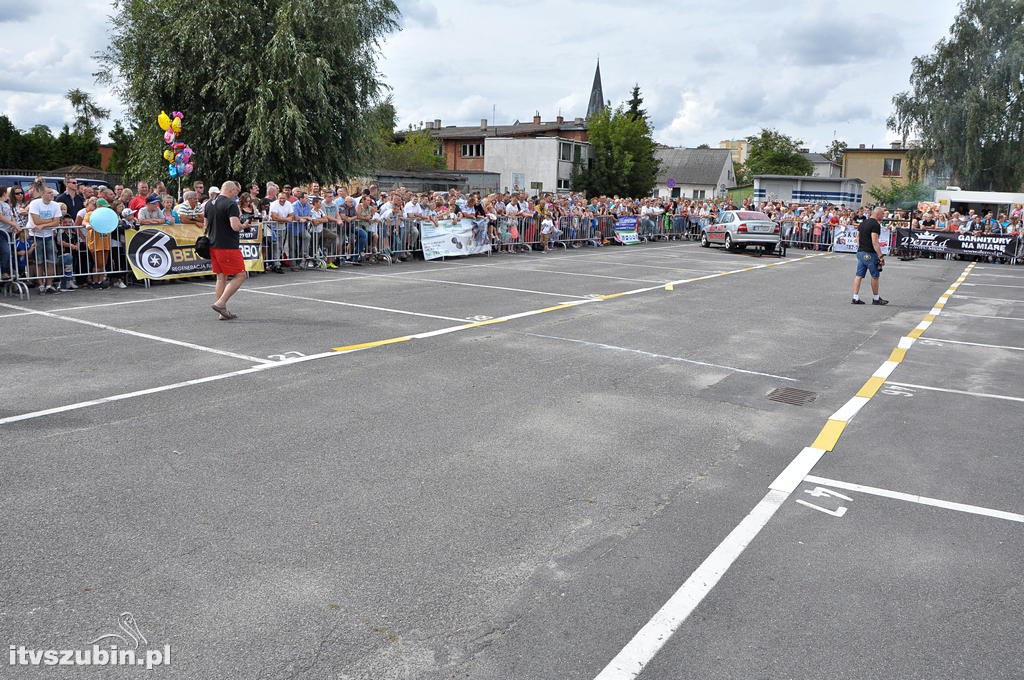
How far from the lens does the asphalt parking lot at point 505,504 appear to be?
11.1 feet

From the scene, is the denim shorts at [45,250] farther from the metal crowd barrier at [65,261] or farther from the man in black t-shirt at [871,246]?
the man in black t-shirt at [871,246]

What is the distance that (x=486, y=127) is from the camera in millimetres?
99688

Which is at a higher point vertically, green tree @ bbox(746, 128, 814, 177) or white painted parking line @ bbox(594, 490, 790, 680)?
green tree @ bbox(746, 128, 814, 177)

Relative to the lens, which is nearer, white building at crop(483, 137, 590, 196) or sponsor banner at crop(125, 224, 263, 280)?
sponsor banner at crop(125, 224, 263, 280)

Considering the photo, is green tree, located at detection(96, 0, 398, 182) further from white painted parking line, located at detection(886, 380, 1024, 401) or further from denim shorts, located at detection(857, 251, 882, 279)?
white painted parking line, located at detection(886, 380, 1024, 401)

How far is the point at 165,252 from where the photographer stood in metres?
14.9

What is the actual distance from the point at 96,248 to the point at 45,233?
3.14 ft

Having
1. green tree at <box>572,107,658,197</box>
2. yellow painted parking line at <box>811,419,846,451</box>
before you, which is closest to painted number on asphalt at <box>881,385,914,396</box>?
yellow painted parking line at <box>811,419,846,451</box>

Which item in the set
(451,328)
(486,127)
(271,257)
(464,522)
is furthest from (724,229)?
(486,127)

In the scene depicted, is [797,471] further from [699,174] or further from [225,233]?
[699,174]

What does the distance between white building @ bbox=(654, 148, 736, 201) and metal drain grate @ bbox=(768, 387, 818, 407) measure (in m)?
98.6

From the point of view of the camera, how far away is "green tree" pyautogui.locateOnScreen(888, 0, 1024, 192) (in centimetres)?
4762

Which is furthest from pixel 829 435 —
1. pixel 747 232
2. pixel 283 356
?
pixel 747 232

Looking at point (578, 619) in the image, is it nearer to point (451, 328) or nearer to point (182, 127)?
point (451, 328)
